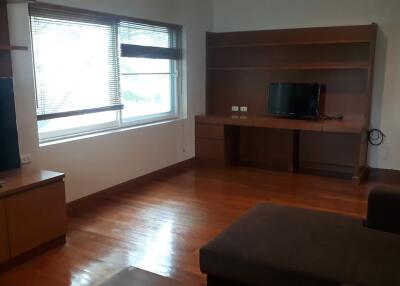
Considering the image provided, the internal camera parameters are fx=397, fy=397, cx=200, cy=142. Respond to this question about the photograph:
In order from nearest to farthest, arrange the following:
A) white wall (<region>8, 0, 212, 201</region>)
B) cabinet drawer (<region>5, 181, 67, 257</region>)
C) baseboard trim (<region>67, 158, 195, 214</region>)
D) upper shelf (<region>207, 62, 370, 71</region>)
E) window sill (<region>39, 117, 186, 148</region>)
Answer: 1. cabinet drawer (<region>5, 181, 67, 257</region>)
2. white wall (<region>8, 0, 212, 201</region>)
3. window sill (<region>39, 117, 186, 148</region>)
4. baseboard trim (<region>67, 158, 195, 214</region>)
5. upper shelf (<region>207, 62, 370, 71</region>)

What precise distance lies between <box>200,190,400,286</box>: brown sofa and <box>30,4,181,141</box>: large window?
2233 mm

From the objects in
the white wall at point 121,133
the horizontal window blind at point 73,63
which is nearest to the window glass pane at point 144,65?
the horizontal window blind at point 73,63

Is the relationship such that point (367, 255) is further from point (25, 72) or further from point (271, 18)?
point (271, 18)

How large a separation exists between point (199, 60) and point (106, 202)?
2.58m

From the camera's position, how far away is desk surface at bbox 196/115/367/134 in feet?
15.5

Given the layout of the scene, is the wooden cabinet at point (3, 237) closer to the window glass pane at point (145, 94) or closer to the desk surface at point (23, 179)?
the desk surface at point (23, 179)

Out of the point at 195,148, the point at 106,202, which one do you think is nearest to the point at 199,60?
the point at 195,148

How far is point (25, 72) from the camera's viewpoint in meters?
3.34

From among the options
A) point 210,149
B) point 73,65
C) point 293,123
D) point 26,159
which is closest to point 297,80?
point 293,123

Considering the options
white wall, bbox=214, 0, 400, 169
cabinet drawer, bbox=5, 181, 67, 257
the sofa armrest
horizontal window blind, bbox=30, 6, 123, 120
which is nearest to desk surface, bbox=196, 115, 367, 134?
white wall, bbox=214, 0, 400, 169

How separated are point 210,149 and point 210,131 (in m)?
0.26

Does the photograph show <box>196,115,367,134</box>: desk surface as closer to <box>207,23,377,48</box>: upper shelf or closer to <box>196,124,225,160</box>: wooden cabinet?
<box>196,124,225,160</box>: wooden cabinet

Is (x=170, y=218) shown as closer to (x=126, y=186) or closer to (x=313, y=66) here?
(x=126, y=186)

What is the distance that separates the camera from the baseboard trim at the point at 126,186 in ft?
12.9
